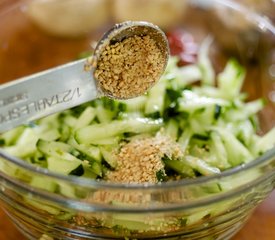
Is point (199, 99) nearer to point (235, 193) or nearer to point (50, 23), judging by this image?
point (235, 193)

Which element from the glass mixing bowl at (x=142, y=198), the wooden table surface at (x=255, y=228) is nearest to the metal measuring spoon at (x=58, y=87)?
the glass mixing bowl at (x=142, y=198)

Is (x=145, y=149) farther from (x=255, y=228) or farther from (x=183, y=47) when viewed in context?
(x=183, y=47)

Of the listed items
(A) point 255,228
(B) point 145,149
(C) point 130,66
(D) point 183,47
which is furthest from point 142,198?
(D) point 183,47

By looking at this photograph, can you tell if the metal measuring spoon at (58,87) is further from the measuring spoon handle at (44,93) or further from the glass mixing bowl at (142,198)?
the glass mixing bowl at (142,198)

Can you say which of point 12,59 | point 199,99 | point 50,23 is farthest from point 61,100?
point 50,23

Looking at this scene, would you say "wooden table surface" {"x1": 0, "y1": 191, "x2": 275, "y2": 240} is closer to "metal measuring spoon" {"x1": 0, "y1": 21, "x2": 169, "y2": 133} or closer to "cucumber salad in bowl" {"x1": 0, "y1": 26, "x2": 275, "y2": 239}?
"cucumber salad in bowl" {"x1": 0, "y1": 26, "x2": 275, "y2": 239}
